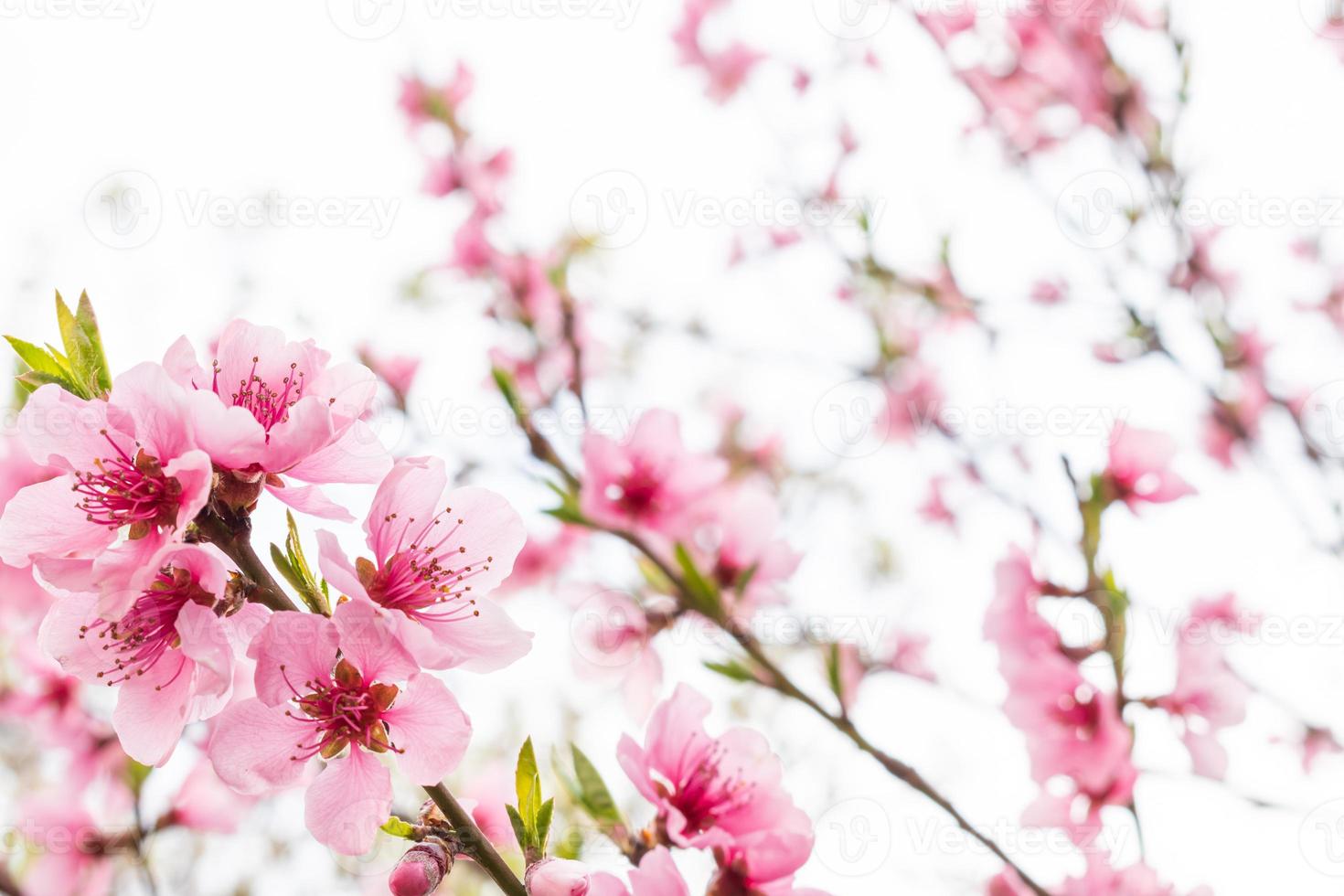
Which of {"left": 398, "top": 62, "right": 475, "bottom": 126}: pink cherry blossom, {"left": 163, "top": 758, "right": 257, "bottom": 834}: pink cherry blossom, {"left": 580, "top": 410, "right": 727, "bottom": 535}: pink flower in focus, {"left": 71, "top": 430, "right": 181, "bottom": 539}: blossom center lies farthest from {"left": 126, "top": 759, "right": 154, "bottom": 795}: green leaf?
{"left": 398, "top": 62, "right": 475, "bottom": 126}: pink cherry blossom

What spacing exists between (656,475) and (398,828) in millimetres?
1107

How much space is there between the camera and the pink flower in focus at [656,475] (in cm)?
185

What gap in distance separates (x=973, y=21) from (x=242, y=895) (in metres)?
5.38

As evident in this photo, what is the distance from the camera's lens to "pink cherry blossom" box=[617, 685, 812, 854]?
110 centimetres

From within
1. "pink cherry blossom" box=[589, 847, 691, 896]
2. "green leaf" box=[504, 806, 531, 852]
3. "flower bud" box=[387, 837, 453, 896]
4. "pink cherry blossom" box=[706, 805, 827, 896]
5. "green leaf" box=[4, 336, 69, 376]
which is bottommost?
"pink cherry blossom" box=[706, 805, 827, 896]

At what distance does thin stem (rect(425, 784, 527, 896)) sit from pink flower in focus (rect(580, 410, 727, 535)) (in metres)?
0.98

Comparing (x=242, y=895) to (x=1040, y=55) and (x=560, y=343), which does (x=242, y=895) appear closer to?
(x=560, y=343)

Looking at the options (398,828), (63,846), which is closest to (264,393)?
(398,828)

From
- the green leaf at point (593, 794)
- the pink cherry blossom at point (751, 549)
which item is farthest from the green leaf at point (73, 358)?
the pink cherry blossom at point (751, 549)

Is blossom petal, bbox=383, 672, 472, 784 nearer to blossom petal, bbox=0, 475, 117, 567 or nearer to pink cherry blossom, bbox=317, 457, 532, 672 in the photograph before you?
pink cherry blossom, bbox=317, 457, 532, 672

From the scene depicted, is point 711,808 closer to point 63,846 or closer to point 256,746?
point 256,746

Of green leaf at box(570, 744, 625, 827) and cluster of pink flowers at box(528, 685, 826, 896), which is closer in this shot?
cluster of pink flowers at box(528, 685, 826, 896)

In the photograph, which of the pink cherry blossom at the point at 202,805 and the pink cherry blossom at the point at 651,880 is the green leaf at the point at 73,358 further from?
the pink cherry blossom at the point at 202,805

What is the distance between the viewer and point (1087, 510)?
158 centimetres
